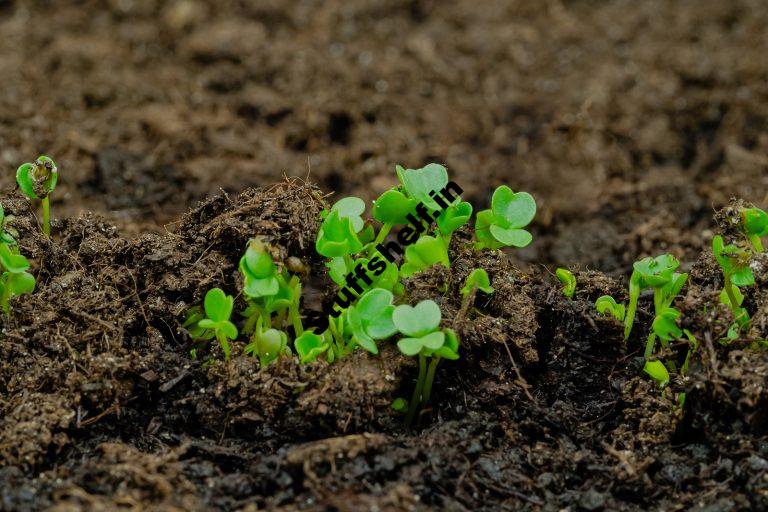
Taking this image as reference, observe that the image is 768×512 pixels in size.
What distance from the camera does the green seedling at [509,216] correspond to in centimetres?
154

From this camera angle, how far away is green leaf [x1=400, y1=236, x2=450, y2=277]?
154 cm

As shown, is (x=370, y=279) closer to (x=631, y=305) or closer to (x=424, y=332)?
(x=424, y=332)

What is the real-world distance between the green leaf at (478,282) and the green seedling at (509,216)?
74 mm

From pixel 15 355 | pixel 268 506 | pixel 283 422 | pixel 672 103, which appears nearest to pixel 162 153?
pixel 15 355

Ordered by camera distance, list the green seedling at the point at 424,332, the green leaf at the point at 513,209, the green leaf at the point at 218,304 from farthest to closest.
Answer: the green leaf at the point at 513,209, the green leaf at the point at 218,304, the green seedling at the point at 424,332

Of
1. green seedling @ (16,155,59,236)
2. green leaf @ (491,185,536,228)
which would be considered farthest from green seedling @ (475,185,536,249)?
green seedling @ (16,155,59,236)

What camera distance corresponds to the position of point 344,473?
4.30 feet

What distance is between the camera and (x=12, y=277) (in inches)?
60.1

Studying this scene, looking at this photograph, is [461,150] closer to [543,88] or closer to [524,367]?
[543,88]

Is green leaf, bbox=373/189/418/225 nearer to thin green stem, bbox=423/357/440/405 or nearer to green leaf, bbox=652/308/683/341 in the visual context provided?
thin green stem, bbox=423/357/440/405

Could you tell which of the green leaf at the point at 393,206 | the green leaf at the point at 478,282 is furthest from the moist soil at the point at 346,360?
the green leaf at the point at 393,206

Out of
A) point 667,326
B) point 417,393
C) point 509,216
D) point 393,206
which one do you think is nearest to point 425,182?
point 393,206

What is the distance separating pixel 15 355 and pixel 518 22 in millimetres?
2641

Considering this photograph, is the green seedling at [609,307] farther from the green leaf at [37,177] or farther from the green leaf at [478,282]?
the green leaf at [37,177]
